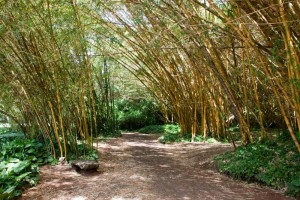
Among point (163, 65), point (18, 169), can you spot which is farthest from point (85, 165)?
point (163, 65)

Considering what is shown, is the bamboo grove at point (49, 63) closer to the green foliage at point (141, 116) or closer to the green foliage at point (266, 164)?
the green foliage at point (266, 164)

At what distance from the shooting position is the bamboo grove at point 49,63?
4059 mm

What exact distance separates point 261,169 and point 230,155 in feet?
2.89

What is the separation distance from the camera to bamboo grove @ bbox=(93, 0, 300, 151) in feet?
10.6

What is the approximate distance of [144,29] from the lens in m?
5.61

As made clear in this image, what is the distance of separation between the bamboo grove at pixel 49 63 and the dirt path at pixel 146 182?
778 millimetres

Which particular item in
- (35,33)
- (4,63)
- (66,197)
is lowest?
(66,197)

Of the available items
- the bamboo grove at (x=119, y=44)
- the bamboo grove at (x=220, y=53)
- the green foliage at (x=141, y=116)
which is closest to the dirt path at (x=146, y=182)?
the bamboo grove at (x=119, y=44)

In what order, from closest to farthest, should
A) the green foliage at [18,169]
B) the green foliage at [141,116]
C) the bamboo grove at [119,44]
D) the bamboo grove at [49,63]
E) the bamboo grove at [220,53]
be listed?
the bamboo grove at [220,53], the green foliage at [18,169], the bamboo grove at [119,44], the bamboo grove at [49,63], the green foliage at [141,116]

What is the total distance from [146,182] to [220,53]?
2902 millimetres

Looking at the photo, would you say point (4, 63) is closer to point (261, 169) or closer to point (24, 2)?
point (24, 2)

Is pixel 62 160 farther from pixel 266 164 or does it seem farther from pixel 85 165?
pixel 266 164

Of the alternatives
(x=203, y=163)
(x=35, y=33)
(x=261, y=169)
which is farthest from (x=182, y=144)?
(x=35, y=33)

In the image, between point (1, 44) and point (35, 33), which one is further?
point (35, 33)
